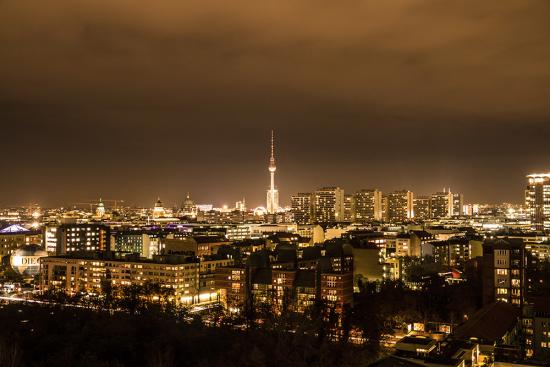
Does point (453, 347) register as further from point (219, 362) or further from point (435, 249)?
point (435, 249)

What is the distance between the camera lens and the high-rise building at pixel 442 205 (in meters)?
69.0

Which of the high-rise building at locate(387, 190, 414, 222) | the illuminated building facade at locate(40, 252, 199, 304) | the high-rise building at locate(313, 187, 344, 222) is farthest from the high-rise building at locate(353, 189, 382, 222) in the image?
the illuminated building facade at locate(40, 252, 199, 304)

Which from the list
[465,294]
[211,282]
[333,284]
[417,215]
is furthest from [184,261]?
[417,215]

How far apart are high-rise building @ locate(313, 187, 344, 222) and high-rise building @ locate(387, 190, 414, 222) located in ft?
17.6

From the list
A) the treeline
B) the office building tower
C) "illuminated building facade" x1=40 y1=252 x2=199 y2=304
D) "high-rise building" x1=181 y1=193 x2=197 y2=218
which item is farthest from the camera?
"high-rise building" x1=181 y1=193 x2=197 y2=218

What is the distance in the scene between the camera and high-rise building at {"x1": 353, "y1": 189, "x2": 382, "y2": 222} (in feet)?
213

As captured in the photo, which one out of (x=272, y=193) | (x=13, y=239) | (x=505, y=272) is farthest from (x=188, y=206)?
(x=505, y=272)

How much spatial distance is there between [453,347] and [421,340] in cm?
110

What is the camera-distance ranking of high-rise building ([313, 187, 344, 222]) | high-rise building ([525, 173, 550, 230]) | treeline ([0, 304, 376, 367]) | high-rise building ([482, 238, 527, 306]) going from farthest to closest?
high-rise building ([313, 187, 344, 222]) < high-rise building ([525, 173, 550, 230]) < high-rise building ([482, 238, 527, 306]) < treeline ([0, 304, 376, 367])

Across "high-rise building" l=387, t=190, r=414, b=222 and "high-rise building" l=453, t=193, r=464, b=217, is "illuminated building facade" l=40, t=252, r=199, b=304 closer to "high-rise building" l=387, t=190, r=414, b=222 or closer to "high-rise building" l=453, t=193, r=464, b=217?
"high-rise building" l=387, t=190, r=414, b=222

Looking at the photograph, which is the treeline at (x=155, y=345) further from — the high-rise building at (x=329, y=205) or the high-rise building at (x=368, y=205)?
the high-rise building at (x=368, y=205)

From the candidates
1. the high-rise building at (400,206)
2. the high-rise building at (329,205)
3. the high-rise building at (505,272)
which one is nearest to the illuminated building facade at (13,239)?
the high-rise building at (505,272)

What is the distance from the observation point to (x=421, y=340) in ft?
49.2

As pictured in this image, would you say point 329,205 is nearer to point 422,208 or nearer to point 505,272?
point 422,208
